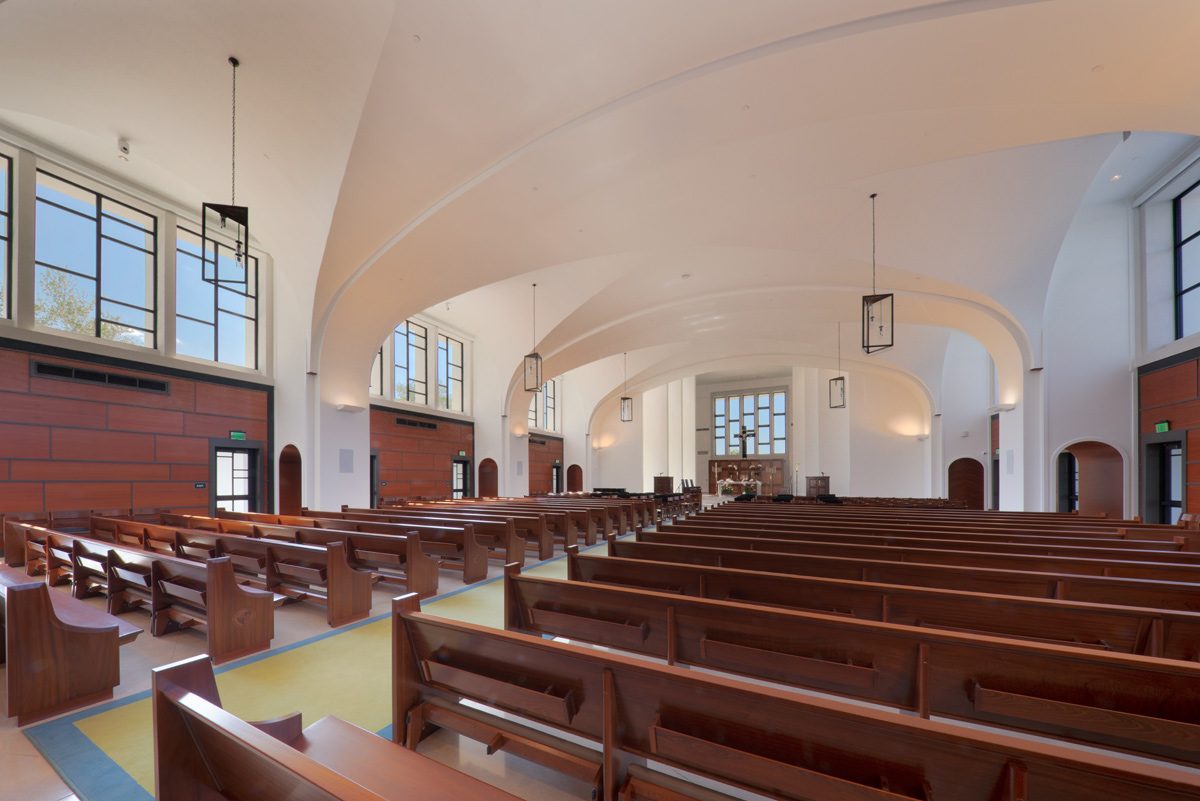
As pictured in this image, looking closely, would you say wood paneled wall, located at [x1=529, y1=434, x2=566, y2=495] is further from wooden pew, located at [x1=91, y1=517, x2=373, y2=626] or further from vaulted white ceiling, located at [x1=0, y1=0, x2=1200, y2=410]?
wooden pew, located at [x1=91, y1=517, x2=373, y2=626]

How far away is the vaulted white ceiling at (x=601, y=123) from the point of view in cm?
432

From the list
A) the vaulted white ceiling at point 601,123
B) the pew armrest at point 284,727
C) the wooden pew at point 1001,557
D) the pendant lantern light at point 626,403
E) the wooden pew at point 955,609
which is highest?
the vaulted white ceiling at point 601,123

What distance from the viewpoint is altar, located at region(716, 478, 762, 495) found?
822 inches

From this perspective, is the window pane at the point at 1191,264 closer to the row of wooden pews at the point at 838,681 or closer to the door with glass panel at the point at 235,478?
the row of wooden pews at the point at 838,681

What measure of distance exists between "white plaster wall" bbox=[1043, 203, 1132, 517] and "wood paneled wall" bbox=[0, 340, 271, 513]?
13.6 meters

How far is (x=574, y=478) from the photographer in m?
20.2

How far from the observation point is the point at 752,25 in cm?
428

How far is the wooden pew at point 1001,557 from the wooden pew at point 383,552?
5.67 feet

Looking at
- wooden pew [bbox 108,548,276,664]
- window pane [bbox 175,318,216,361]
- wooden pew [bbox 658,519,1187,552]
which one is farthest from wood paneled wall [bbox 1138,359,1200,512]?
window pane [bbox 175,318,216,361]

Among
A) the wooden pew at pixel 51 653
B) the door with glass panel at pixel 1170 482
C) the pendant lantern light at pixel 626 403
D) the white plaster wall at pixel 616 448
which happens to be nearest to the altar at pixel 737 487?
the white plaster wall at pixel 616 448

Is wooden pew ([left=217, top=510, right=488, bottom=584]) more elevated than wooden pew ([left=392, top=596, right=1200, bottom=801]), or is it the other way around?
wooden pew ([left=392, top=596, right=1200, bottom=801])

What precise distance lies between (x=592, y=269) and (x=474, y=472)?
6.80 metres

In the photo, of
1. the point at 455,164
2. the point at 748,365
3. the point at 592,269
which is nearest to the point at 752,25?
the point at 455,164

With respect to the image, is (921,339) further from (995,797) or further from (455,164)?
(995,797)
